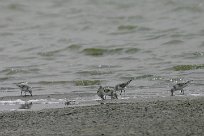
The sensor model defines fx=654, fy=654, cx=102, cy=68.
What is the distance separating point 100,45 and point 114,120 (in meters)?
10.1

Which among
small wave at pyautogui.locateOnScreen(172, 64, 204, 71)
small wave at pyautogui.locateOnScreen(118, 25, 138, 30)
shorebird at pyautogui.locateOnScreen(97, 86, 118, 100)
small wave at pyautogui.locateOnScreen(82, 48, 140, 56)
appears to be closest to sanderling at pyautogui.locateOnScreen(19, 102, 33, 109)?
shorebird at pyautogui.locateOnScreen(97, 86, 118, 100)

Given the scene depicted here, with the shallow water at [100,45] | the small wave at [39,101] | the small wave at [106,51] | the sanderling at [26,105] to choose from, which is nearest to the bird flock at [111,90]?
the shallow water at [100,45]

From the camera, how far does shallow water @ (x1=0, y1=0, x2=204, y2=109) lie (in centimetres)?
1302

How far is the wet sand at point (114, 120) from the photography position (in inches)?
279

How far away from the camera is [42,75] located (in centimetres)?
1428

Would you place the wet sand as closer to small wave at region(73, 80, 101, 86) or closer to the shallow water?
the shallow water

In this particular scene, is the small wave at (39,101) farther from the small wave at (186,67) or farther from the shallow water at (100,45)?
the small wave at (186,67)

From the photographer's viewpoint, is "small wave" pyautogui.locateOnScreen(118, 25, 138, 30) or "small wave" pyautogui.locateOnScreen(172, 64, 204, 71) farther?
"small wave" pyautogui.locateOnScreen(118, 25, 138, 30)

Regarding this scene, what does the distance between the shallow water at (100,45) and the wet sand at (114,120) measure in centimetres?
220

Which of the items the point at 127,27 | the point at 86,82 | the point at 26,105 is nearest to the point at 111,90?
the point at 26,105

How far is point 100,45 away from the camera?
58.4 feet

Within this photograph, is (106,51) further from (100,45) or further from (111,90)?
(111,90)

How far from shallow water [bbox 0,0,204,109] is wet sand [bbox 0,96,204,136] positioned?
2200 millimetres

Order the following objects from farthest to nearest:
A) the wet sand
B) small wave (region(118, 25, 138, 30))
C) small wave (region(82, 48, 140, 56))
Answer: small wave (region(118, 25, 138, 30))
small wave (region(82, 48, 140, 56))
the wet sand
